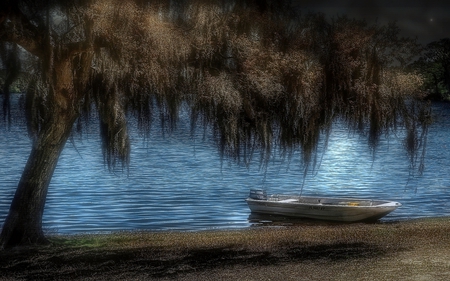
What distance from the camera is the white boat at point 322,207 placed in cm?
2409

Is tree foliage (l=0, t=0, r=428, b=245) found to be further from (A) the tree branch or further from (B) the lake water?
(B) the lake water

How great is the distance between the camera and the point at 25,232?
526 inches

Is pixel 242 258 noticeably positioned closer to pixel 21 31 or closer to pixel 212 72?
pixel 212 72

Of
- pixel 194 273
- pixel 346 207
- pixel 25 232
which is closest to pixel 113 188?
pixel 346 207

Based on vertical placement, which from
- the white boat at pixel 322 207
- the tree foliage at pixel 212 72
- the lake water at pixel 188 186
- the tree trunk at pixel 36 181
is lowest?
the lake water at pixel 188 186

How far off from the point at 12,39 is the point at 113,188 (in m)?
26.0

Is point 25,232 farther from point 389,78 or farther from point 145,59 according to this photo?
point 389,78

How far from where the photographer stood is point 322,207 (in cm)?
2464

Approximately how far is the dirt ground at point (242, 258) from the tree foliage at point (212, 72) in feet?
4.96

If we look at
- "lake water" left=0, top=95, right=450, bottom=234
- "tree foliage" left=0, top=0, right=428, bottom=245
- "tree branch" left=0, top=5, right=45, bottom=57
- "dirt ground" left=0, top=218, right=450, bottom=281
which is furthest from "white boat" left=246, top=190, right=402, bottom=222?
"tree branch" left=0, top=5, right=45, bottom=57

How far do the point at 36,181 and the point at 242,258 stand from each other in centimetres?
409

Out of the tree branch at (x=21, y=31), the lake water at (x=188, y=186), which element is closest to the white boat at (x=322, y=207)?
the lake water at (x=188, y=186)

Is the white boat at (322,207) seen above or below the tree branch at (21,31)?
below

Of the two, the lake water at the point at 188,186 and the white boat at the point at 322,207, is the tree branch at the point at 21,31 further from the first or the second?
the white boat at the point at 322,207
